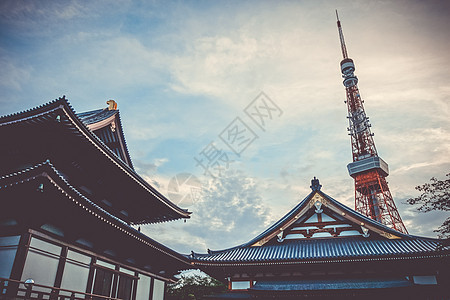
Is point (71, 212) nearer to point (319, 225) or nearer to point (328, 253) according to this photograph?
point (328, 253)

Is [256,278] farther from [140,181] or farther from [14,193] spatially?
[14,193]

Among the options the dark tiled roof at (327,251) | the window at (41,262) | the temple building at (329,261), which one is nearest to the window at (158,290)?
the temple building at (329,261)

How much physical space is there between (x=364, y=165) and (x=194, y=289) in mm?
41159

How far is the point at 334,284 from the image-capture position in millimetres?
15875

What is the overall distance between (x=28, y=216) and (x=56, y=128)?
363 cm

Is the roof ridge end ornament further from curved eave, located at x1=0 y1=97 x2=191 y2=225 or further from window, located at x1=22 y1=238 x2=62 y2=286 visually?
window, located at x1=22 y1=238 x2=62 y2=286

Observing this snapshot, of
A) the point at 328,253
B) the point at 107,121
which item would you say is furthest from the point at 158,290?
the point at 107,121

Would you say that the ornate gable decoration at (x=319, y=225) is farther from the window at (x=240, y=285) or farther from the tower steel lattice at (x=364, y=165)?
the tower steel lattice at (x=364, y=165)

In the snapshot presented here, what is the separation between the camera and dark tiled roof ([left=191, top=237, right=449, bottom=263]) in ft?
52.0

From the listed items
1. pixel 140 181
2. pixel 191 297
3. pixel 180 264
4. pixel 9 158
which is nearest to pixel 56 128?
pixel 9 158

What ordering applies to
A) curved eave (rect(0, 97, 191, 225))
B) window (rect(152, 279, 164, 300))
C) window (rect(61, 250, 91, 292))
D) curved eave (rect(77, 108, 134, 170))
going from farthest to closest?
1. window (rect(152, 279, 164, 300))
2. curved eave (rect(77, 108, 134, 170))
3. window (rect(61, 250, 91, 292))
4. curved eave (rect(0, 97, 191, 225))

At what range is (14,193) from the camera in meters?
9.81

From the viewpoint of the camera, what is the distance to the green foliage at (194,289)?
135 feet

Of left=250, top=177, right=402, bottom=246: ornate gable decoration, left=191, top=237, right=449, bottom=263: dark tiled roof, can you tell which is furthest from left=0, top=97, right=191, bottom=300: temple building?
left=250, top=177, right=402, bottom=246: ornate gable decoration
